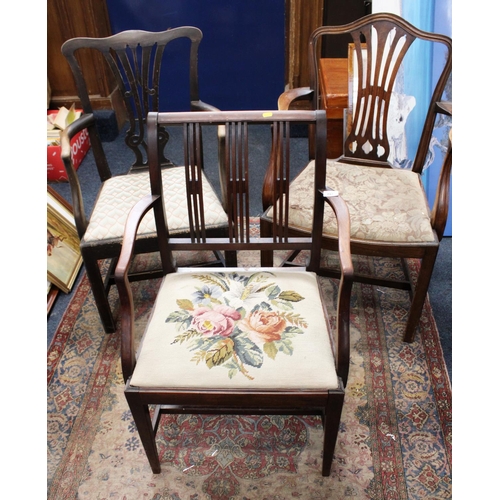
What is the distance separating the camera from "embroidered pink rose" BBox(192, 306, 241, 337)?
132cm

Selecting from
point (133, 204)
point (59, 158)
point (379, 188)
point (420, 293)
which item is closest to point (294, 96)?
point (379, 188)

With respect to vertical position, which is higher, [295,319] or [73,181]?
[73,181]

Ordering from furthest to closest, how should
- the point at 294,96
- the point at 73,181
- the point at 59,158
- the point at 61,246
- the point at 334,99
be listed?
1. the point at 59,158
2. the point at 334,99
3. the point at 61,246
4. the point at 294,96
5. the point at 73,181

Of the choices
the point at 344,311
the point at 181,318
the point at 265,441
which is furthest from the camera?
the point at 265,441

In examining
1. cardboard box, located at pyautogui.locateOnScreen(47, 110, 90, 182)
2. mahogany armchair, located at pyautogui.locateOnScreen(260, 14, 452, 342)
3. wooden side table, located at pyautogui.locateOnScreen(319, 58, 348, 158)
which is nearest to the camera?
mahogany armchair, located at pyautogui.locateOnScreen(260, 14, 452, 342)

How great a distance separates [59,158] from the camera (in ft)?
9.33

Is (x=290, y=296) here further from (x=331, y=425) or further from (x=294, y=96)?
(x=294, y=96)

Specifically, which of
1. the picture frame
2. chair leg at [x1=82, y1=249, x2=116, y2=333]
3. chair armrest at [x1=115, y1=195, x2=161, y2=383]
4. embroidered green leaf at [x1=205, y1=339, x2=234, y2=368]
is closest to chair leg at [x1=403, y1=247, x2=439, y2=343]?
embroidered green leaf at [x1=205, y1=339, x2=234, y2=368]

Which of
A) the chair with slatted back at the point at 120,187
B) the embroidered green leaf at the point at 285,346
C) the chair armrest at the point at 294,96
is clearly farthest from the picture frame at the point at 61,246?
the embroidered green leaf at the point at 285,346

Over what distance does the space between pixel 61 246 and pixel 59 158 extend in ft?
2.70

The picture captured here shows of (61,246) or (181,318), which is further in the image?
(61,246)

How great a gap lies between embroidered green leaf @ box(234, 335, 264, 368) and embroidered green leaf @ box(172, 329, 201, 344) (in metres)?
0.11

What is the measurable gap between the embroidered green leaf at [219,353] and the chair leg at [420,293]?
0.80 m

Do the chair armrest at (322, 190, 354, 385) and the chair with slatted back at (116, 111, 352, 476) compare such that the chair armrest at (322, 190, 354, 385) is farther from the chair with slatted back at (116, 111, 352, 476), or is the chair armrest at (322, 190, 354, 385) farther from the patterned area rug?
the patterned area rug
